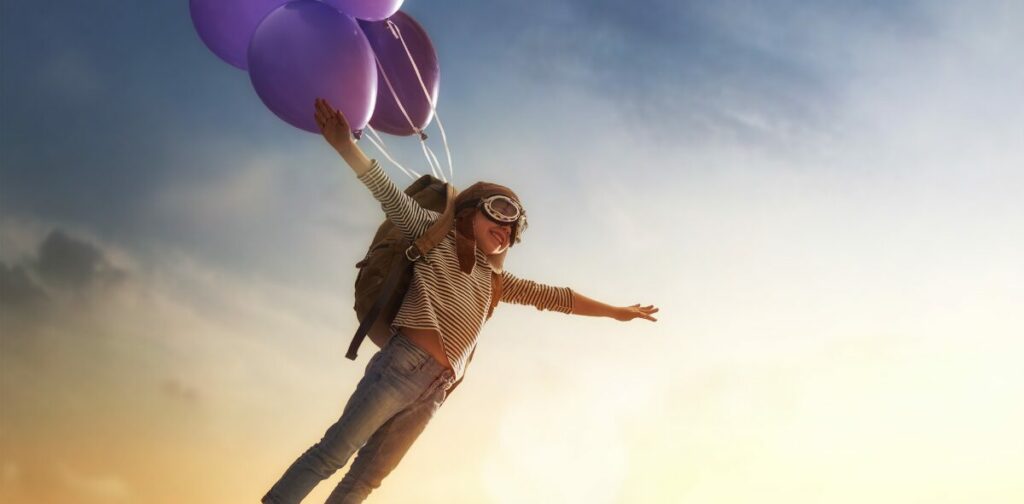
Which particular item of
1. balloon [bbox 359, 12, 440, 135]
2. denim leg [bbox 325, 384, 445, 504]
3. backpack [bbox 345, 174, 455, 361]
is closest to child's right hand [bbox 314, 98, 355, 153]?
backpack [bbox 345, 174, 455, 361]

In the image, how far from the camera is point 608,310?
4.12m

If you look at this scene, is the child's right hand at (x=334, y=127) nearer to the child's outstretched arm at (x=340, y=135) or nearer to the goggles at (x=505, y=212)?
the child's outstretched arm at (x=340, y=135)

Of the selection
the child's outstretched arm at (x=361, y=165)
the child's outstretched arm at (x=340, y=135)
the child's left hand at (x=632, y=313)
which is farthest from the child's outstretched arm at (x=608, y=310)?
the child's outstretched arm at (x=340, y=135)

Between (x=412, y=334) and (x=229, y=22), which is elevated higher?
(x=229, y=22)

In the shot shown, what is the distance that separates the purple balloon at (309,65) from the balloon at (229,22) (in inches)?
6.2

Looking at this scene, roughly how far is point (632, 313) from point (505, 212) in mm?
1002

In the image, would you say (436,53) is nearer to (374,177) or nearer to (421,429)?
(374,177)

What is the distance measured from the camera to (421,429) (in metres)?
3.36

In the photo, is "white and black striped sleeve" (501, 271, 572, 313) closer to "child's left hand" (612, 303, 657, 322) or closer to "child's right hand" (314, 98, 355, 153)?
"child's left hand" (612, 303, 657, 322)

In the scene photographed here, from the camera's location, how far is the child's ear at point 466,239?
3.53 meters

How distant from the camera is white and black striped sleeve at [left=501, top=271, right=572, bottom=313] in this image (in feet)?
12.8

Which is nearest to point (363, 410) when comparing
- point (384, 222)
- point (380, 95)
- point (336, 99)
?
point (384, 222)

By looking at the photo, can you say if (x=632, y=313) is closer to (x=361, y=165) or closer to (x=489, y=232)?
(x=489, y=232)

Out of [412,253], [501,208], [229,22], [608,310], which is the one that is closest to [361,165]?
[412,253]
